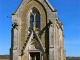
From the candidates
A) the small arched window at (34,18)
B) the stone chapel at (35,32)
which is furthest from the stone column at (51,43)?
the small arched window at (34,18)

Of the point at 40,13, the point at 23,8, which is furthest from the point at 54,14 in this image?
the point at 23,8

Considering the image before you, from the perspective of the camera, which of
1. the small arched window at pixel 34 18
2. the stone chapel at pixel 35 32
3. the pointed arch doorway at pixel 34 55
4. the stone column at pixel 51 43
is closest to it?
the stone column at pixel 51 43

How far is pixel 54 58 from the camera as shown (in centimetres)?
2930

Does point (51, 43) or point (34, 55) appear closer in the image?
point (51, 43)

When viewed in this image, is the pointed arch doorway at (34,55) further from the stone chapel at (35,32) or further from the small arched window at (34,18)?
the small arched window at (34,18)

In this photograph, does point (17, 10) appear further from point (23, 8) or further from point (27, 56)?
point (27, 56)

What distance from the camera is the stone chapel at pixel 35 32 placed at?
2986 centimetres

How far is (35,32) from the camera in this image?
30.3 metres

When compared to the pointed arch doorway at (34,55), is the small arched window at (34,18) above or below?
above

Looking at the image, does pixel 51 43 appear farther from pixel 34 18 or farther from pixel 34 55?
pixel 34 18

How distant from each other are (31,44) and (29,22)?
112 inches

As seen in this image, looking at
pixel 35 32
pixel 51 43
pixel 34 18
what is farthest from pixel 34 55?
pixel 34 18

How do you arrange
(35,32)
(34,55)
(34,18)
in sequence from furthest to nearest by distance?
(34,18), (34,55), (35,32)

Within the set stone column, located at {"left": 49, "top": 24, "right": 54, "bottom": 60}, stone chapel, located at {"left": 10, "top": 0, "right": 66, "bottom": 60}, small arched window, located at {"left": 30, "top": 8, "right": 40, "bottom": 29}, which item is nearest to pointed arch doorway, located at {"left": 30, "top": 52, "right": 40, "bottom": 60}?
stone chapel, located at {"left": 10, "top": 0, "right": 66, "bottom": 60}
